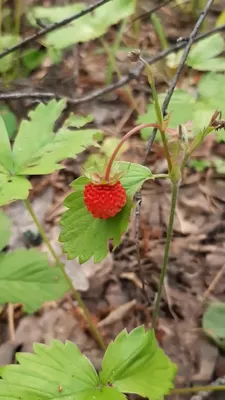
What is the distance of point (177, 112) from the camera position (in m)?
1.62

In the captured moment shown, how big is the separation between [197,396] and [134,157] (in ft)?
3.76

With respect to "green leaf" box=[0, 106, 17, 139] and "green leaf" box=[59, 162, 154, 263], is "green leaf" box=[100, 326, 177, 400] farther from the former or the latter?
"green leaf" box=[0, 106, 17, 139]

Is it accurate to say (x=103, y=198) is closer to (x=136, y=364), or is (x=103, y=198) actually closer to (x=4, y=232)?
(x=136, y=364)

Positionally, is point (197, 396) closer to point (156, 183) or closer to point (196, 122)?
point (196, 122)

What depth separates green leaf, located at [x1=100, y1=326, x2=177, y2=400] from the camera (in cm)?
113

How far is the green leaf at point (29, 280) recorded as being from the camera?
57.6 inches

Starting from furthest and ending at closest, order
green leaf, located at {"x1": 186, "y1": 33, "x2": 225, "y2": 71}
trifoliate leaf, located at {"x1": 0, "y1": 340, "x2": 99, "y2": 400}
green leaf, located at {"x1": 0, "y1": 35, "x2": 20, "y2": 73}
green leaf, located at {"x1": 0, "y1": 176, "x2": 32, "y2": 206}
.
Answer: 1. green leaf, located at {"x1": 0, "y1": 35, "x2": 20, "y2": 73}
2. green leaf, located at {"x1": 186, "y1": 33, "x2": 225, "y2": 71}
3. green leaf, located at {"x1": 0, "y1": 176, "x2": 32, "y2": 206}
4. trifoliate leaf, located at {"x1": 0, "y1": 340, "x2": 99, "y2": 400}

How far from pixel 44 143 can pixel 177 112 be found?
1.51 feet

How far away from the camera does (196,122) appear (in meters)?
1.60

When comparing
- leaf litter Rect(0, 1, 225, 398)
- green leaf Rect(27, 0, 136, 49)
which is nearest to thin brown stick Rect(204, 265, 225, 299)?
leaf litter Rect(0, 1, 225, 398)

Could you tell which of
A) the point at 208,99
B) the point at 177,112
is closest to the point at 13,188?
the point at 177,112

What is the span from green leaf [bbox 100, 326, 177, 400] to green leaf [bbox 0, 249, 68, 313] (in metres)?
A: 0.35

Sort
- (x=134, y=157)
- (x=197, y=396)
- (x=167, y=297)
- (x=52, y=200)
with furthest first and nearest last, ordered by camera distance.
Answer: (x=134, y=157)
(x=52, y=200)
(x=167, y=297)
(x=197, y=396)

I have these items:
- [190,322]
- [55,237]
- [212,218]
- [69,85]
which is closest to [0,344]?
[55,237]
